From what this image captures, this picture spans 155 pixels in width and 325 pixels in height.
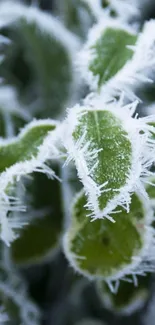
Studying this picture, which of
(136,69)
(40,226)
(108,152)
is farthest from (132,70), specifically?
(40,226)

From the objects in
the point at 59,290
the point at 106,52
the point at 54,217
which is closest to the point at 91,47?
the point at 106,52

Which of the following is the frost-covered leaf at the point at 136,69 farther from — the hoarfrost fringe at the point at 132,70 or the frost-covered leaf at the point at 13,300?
the frost-covered leaf at the point at 13,300

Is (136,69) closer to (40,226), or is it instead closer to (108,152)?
(108,152)

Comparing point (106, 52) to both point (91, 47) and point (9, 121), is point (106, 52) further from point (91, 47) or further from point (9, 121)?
point (9, 121)

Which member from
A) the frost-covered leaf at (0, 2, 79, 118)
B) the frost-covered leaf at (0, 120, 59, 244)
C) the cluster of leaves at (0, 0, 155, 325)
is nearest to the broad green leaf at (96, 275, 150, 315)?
the cluster of leaves at (0, 0, 155, 325)

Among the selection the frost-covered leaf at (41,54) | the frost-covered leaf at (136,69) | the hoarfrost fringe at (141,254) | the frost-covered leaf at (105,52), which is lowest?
the hoarfrost fringe at (141,254)

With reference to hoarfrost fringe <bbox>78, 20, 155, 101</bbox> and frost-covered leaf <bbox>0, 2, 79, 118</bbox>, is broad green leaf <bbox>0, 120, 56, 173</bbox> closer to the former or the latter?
hoarfrost fringe <bbox>78, 20, 155, 101</bbox>

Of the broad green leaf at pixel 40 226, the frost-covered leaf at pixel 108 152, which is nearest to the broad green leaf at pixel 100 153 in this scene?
the frost-covered leaf at pixel 108 152
